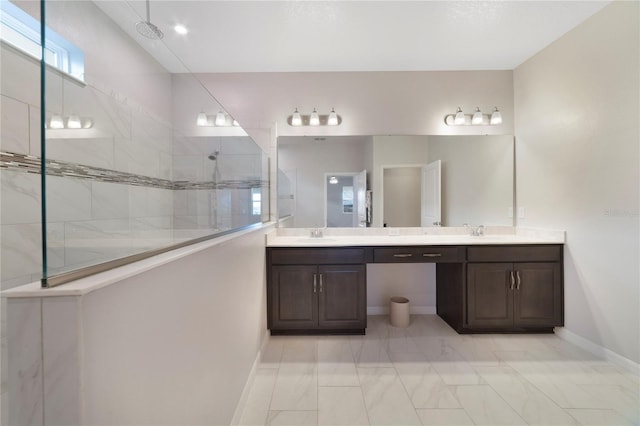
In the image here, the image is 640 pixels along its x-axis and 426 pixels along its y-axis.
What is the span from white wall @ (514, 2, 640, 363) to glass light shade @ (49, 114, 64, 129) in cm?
300

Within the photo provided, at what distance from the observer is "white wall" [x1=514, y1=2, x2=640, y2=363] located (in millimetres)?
1837

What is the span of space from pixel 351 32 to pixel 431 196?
172 cm

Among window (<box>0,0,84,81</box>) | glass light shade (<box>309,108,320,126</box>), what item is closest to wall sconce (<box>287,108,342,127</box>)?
glass light shade (<box>309,108,320,126</box>)

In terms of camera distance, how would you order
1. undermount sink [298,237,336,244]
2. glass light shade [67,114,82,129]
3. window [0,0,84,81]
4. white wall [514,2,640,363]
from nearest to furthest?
1. glass light shade [67,114,82,129]
2. window [0,0,84,81]
3. white wall [514,2,640,363]
4. undermount sink [298,237,336,244]

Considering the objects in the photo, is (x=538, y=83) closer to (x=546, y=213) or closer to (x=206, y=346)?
(x=546, y=213)

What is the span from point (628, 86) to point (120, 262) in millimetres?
2982

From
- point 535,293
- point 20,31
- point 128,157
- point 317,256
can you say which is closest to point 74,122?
point 128,157

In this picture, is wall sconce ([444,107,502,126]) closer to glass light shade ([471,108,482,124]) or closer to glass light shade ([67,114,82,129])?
glass light shade ([471,108,482,124])

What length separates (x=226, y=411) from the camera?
1.29 metres

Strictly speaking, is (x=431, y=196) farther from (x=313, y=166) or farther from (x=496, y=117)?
(x=313, y=166)

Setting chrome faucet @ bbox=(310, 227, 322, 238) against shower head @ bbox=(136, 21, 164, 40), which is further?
chrome faucet @ bbox=(310, 227, 322, 238)

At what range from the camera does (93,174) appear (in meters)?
1.39

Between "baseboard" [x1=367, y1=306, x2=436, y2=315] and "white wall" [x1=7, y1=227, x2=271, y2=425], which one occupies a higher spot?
"white wall" [x1=7, y1=227, x2=271, y2=425]

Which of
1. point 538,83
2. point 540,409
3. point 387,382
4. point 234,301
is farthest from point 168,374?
point 538,83
